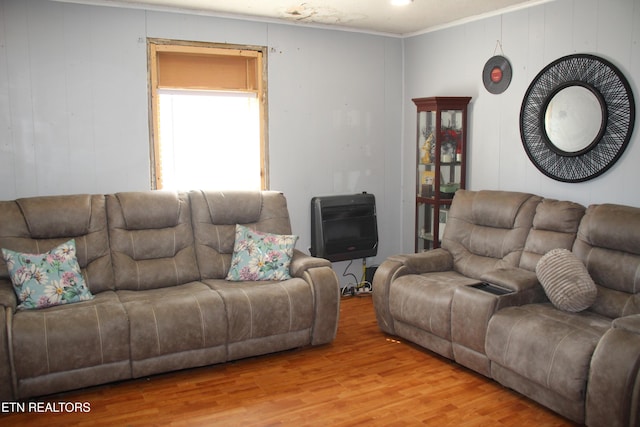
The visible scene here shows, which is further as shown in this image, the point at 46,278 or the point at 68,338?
the point at 46,278

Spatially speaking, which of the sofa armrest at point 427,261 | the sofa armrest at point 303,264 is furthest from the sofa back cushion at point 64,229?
the sofa armrest at point 427,261

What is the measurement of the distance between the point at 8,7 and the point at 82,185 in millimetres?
1313

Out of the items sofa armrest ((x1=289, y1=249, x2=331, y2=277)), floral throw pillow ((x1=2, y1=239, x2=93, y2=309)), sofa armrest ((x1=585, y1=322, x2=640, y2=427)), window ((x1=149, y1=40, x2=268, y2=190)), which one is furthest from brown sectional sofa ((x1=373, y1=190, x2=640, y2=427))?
floral throw pillow ((x1=2, y1=239, x2=93, y2=309))

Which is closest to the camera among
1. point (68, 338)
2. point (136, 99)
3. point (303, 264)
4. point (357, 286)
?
point (68, 338)

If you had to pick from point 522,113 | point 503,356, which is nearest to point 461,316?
point 503,356

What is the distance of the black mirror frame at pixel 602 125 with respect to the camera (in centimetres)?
358

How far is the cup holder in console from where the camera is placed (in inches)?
134

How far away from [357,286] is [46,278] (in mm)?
2837

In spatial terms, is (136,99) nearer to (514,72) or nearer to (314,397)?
(314,397)

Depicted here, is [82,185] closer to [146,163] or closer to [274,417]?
[146,163]

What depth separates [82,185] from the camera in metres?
4.19

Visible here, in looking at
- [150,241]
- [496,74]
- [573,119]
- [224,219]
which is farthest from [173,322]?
[496,74]

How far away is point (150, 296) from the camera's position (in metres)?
3.57

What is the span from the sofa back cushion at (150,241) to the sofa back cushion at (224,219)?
0.09 meters
